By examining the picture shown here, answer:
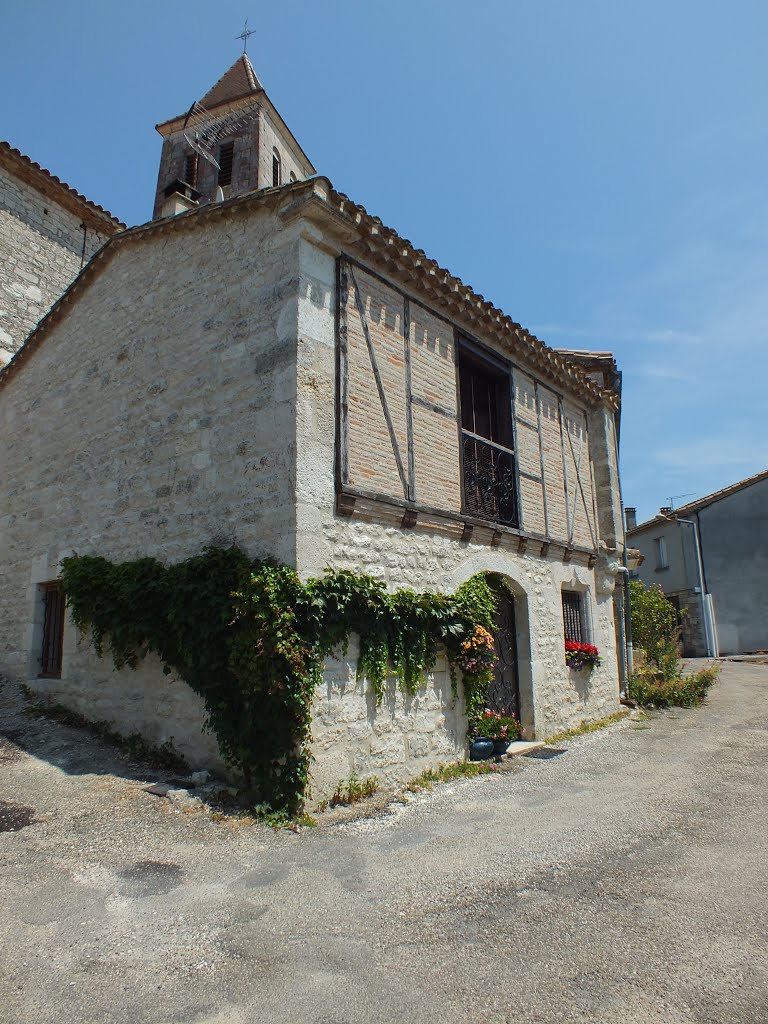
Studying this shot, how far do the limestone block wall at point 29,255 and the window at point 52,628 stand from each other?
4.82 m

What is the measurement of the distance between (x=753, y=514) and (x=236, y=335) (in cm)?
1890

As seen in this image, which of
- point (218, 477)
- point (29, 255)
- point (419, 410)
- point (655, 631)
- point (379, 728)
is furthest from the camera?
point (655, 631)

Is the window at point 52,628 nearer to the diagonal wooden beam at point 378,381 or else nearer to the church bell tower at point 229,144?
the diagonal wooden beam at point 378,381

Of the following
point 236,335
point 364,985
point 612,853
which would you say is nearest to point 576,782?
point 612,853

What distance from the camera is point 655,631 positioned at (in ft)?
43.4

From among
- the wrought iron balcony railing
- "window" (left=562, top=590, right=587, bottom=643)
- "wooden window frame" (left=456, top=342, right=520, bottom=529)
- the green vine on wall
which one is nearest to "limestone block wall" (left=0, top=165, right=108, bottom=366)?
the green vine on wall

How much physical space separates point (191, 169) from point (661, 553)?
1835cm

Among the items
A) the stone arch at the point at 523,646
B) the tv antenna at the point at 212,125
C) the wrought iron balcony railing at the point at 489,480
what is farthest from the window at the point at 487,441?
the tv antenna at the point at 212,125

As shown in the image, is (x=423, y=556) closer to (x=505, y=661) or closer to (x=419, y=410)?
(x=419, y=410)

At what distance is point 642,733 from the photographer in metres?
8.34

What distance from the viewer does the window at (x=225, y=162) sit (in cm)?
1555

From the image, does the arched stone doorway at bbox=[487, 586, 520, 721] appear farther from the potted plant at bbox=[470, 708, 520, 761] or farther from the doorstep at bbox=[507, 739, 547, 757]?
the potted plant at bbox=[470, 708, 520, 761]

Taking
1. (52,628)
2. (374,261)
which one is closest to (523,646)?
(374,261)

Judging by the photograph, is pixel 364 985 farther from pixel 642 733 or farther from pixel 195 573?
pixel 642 733
